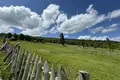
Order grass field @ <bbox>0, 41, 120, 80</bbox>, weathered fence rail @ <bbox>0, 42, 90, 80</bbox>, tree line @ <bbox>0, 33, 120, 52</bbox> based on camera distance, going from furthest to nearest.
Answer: tree line @ <bbox>0, 33, 120, 52</bbox>, grass field @ <bbox>0, 41, 120, 80</bbox>, weathered fence rail @ <bbox>0, 42, 90, 80</bbox>

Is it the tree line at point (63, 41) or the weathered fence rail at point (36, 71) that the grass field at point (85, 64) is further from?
the tree line at point (63, 41)

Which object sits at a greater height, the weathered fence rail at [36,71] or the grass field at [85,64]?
the weathered fence rail at [36,71]

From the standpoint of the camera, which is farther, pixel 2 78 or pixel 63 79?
pixel 2 78

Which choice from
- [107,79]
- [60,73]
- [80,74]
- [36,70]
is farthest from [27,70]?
[107,79]

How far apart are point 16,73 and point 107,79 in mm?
7460

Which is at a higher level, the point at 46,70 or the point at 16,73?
the point at 46,70

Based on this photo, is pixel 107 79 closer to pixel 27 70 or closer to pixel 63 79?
pixel 27 70

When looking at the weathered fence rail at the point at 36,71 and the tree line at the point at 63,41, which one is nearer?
the weathered fence rail at the point at 36,71

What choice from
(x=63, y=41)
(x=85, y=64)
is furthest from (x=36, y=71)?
(x=63, y=41)

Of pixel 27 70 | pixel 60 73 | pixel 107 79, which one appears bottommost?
pixel 107 79

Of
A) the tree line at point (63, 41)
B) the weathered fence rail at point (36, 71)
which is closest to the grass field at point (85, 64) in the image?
the weathered fence rail at point (36, 71)

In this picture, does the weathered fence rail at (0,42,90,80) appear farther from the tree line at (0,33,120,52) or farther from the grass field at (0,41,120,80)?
the tree line at (0,33,120,52)

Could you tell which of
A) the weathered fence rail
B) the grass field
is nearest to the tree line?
the grass field

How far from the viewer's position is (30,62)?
514 centimetres
